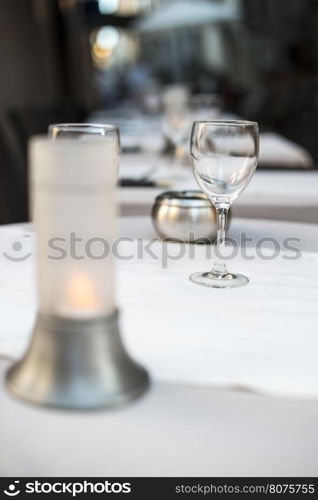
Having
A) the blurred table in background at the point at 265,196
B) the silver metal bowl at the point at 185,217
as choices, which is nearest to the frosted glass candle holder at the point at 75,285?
→ the silver metal bowl at the point at 185,217

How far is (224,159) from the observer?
85cm

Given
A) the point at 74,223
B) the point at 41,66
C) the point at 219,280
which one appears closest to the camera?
the point at 74,223

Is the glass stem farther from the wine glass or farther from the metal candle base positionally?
the metal candle base

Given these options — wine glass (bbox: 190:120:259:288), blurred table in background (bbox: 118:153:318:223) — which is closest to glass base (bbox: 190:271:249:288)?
wine glass (bbox: 190:120:259:288)

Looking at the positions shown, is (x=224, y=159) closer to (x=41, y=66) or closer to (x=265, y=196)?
(x=265, y=196)

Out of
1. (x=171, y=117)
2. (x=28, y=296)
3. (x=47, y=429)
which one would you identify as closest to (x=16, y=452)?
(x=47, y=429)

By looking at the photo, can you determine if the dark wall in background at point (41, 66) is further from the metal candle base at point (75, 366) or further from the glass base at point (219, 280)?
the metal candle base at point (75, 366)

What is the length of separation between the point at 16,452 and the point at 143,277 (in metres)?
0.40

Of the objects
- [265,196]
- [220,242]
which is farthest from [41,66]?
[220,242]

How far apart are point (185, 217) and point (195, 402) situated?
0.51 meters

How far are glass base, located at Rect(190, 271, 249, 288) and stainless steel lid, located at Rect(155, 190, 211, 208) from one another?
0.56 ft

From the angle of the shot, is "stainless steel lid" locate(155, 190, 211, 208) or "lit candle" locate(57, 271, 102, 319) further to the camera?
"stainless steel lid" locate(155, 190, 211, 208)

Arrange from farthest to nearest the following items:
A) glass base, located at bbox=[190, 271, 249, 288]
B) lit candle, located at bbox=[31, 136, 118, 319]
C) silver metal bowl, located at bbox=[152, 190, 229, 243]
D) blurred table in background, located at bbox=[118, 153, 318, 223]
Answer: blurred table in background, located at bbox=[118, 153, 318, 223] → silver metal bowl, located at bbox=[152, 190, 229, 243] → glass base, located at bbox=[190, 271, 249, 288] → lit candle, located at bbox=[31, 136, 118, 319]

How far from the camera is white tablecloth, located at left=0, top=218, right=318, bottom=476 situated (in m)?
0.45
